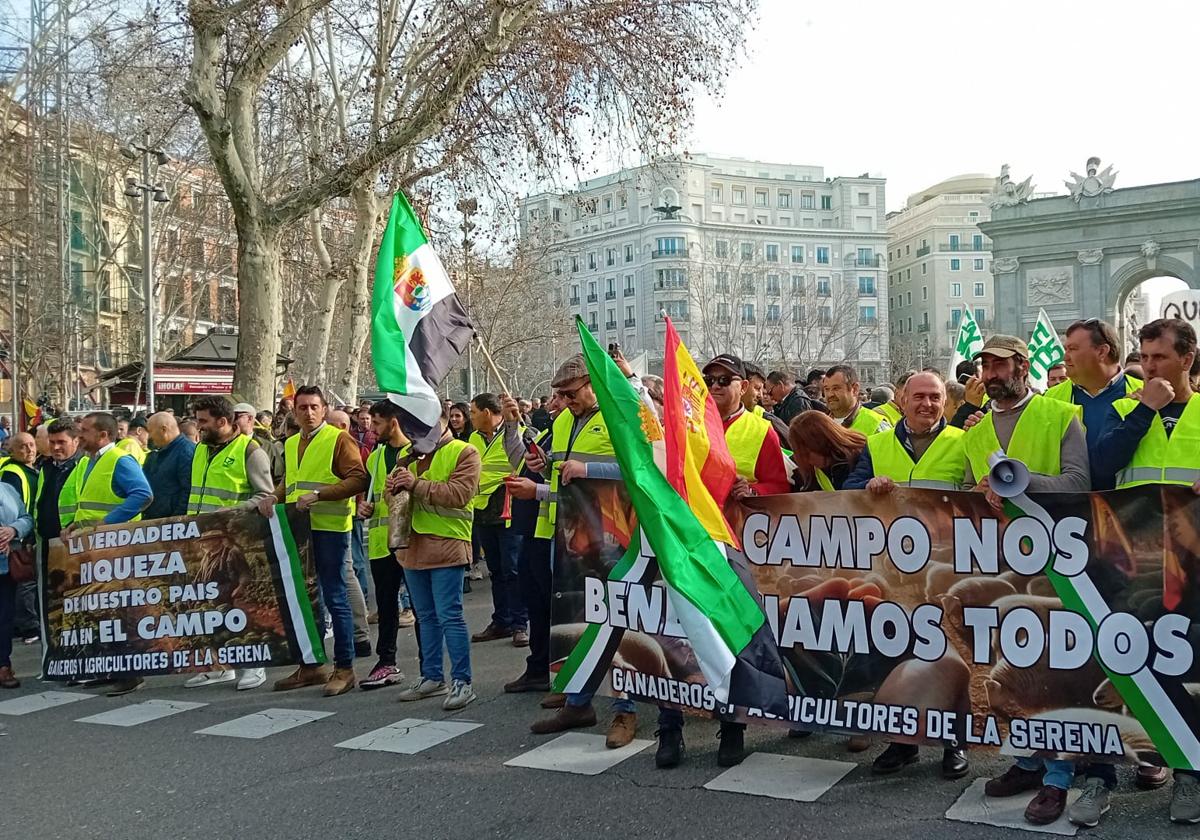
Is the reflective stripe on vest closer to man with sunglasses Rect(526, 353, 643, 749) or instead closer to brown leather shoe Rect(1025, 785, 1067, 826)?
man with sunglasses Rect(526, 353, 643, 749)

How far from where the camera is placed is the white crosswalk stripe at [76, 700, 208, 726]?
21.5 ft

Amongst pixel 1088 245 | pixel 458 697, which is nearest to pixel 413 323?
pixel 458 697

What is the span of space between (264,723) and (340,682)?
73 cm

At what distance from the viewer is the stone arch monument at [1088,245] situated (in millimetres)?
47531

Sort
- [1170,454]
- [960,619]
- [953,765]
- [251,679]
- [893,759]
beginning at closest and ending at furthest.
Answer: [1170,454] → [960,619] → [953,765] → [893,759] → [251,679]

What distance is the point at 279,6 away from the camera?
47.8 feet

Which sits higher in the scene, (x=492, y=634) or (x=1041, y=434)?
(x=1041, y=434)

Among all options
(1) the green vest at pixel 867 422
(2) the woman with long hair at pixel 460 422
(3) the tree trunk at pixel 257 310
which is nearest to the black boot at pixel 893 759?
(1) the green vest at pixel 867 422

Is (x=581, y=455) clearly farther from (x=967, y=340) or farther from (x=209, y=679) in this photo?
(x=967, y=340)

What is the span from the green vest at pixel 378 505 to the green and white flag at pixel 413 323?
106 cm

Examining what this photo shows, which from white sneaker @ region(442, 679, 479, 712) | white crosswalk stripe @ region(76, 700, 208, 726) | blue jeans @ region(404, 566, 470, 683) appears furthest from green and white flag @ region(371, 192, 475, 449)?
white crosswalk stripe @ region(76, 700, 208, 726)

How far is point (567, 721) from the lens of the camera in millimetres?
5824

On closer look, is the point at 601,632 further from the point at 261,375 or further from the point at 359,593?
the point at 261,375

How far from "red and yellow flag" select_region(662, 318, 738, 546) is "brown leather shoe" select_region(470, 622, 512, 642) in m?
3.96
